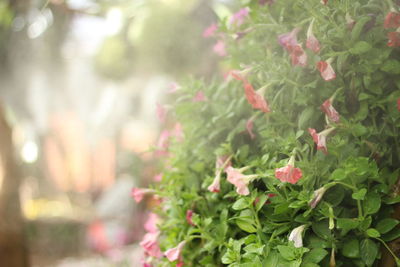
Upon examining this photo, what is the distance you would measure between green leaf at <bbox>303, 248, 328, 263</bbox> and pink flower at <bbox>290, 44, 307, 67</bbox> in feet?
0.66

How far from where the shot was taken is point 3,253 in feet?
7.60

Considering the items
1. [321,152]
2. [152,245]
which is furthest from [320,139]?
[152,245]

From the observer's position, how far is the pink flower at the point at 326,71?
0.56 m

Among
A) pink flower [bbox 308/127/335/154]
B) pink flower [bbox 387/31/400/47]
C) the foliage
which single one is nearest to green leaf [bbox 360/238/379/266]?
the foliage

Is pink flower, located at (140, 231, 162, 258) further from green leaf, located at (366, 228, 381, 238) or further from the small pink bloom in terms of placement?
green leaf, located at (366, 228, 381, 238)

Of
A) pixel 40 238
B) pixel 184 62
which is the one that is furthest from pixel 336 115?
pixel 40 238

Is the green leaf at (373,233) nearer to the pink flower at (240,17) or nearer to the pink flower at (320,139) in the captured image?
the pink flower at (320,139)

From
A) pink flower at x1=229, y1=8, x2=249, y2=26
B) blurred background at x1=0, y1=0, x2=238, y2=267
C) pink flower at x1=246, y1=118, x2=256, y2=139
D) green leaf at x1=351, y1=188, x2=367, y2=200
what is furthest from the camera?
blurred background at x1=0, y1=0, x2=238, y2=267

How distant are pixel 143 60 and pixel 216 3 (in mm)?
468

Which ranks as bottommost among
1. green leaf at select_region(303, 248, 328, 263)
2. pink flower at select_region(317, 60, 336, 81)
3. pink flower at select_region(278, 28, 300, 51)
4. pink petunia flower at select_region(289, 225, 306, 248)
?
green leaf at select_region(303, 248, 328, 263)

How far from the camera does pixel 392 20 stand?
0.56m

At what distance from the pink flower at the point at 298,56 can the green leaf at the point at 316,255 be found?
0.66 feet

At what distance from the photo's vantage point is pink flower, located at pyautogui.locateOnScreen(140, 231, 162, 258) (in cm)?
78

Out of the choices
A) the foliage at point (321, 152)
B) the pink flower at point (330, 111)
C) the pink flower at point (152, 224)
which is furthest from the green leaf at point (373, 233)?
the pink flower at point (152, 224)
